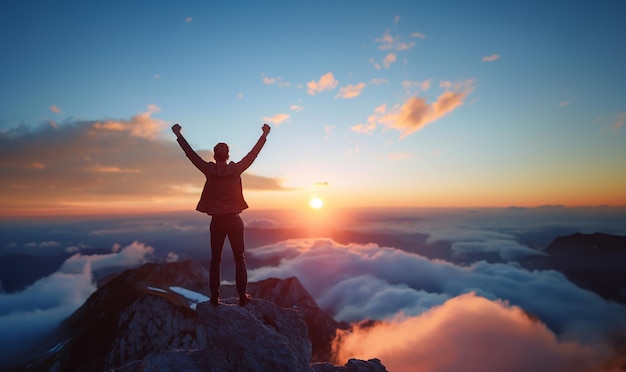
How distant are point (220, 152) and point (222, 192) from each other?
1290 mm

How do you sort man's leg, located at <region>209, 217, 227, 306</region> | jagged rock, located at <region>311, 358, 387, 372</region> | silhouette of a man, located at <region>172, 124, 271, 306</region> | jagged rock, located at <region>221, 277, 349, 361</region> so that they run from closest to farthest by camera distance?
silhouette of a man, located at <region>172, 124, 271, 306</region> → man's leg, located at <region>209, 217, 227, 306</region> → jagged rock, located at <region>311, 358, 387, 372</region> → jagged rock, located at <region>221, 277, 349, 361</region>

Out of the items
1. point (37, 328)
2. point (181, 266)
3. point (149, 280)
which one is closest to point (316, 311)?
point (181, 266)

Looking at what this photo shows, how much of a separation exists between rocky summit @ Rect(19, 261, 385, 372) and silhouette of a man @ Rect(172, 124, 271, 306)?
219cm

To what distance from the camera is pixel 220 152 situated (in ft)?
29.2

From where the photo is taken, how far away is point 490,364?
192m

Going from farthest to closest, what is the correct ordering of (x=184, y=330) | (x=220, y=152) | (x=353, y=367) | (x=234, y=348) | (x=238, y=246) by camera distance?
(x=184, y=330) → (x=353, y=367) → (x=234, y=348) → (x=238, y=246) → (x=220, y=152)

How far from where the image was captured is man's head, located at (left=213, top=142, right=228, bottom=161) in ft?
29.2

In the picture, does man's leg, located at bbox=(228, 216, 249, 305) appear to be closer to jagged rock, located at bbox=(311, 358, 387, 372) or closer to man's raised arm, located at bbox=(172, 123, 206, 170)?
man's raised arm, located at bbox=(172, 123, 206, 170)

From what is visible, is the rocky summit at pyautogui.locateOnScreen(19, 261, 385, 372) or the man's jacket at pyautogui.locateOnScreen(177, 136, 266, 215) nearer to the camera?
the man's jacket at pyautogui.locateOnScreen(177, 136, 266, 215)

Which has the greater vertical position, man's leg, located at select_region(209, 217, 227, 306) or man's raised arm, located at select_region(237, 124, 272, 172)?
man's raised arm, located at select_region(237, 124, 272, 172)

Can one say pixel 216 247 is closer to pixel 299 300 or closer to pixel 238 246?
pixel 238 246

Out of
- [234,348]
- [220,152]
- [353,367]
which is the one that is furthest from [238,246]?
[353,367]

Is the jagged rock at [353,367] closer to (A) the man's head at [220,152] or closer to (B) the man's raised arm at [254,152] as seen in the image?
(B) the man's raised arm at [254,152]

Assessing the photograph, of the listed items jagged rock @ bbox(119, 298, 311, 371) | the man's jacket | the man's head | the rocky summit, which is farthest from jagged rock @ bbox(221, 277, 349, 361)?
the man's head
